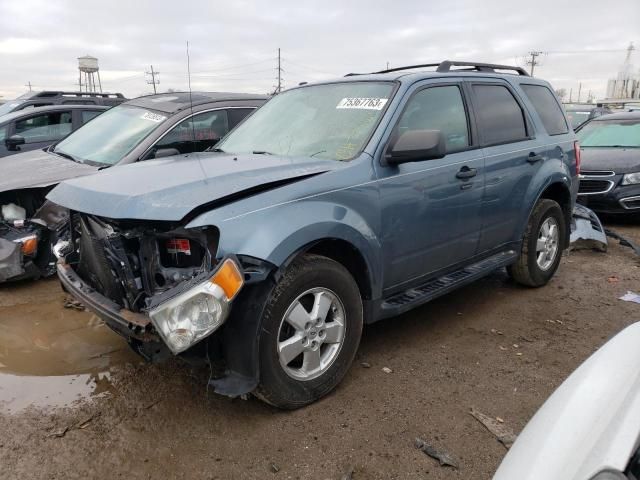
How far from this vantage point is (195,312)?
241cm

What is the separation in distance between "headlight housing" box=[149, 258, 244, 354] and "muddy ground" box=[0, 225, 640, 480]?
65cm

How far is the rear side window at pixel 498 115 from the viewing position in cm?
408

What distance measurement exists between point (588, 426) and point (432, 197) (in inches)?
86.0

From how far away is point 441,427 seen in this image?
2811 mm

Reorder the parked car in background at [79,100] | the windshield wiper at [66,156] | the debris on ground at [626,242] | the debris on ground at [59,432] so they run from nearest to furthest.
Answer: the debris on ground at [59,432] → the windshield wiper at [66,156] → the debris on ground at [626,242] → the parked car in background at [79,100]

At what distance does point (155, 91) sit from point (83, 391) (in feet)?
14.8

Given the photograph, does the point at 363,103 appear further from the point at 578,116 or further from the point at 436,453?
the point at 578,116

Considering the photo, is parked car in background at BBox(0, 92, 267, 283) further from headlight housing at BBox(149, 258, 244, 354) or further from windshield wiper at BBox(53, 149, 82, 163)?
headlight housing at BBox(149, 258, 244, 354)

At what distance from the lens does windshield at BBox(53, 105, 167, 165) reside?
529 centimetres

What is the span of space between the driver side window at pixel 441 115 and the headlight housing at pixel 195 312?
1.63 meters

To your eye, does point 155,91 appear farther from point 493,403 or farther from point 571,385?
point 571,385

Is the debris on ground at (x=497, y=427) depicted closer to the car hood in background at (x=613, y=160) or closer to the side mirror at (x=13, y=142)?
the car hood in background at (x=613, y=160)

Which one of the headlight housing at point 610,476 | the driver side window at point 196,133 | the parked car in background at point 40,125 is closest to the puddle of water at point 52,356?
the driver side window at point 196,133

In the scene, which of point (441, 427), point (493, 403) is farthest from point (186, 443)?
point (493, 403)
